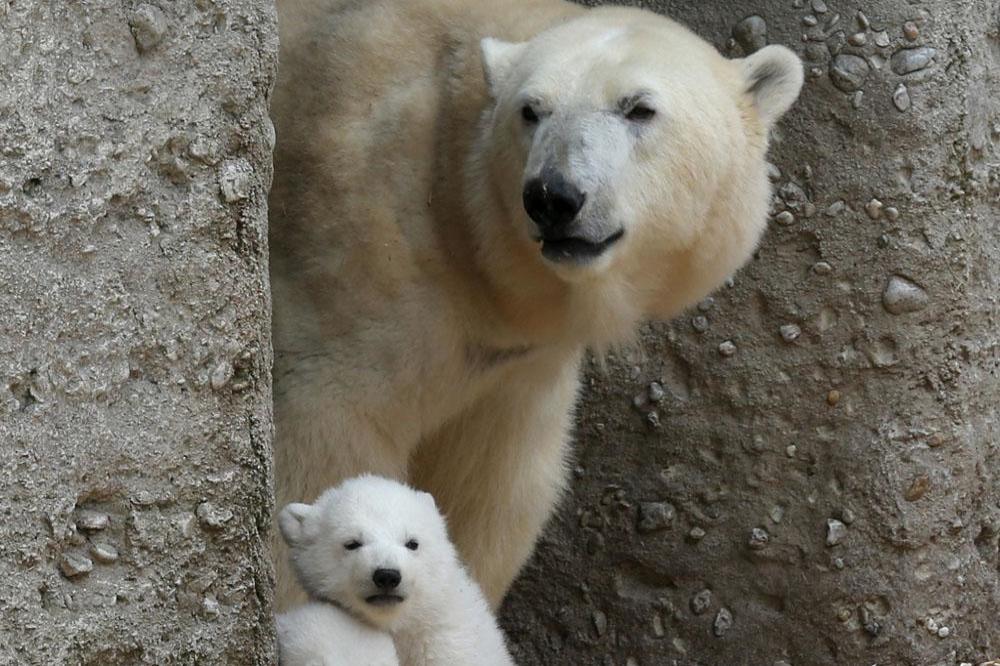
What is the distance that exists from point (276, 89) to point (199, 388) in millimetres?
1633

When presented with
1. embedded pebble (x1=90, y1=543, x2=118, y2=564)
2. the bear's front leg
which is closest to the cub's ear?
embedded pebble (x1=90, y1=543, x2=118, y2=564)

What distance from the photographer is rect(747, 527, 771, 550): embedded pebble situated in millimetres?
4758

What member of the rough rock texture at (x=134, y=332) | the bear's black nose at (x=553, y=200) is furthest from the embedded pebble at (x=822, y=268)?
the rough rock texture at (x=134, y=332)

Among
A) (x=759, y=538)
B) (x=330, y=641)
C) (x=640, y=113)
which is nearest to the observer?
(x=330, y=641)

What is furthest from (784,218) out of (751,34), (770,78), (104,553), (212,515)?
(104,553)

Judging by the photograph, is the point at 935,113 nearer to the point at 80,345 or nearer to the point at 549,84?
the point at 549,84

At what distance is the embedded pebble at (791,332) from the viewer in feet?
15.3

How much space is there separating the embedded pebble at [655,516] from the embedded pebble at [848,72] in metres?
1.48

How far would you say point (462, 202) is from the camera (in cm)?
368

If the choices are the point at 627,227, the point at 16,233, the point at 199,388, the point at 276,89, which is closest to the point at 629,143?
the point at 627,227

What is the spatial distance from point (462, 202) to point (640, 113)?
0.52 m

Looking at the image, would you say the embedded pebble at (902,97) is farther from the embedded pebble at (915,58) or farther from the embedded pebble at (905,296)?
the embedded pebble at (905,296)

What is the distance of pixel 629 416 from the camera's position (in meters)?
4.97

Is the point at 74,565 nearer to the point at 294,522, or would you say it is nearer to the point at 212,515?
the point at 212,515
